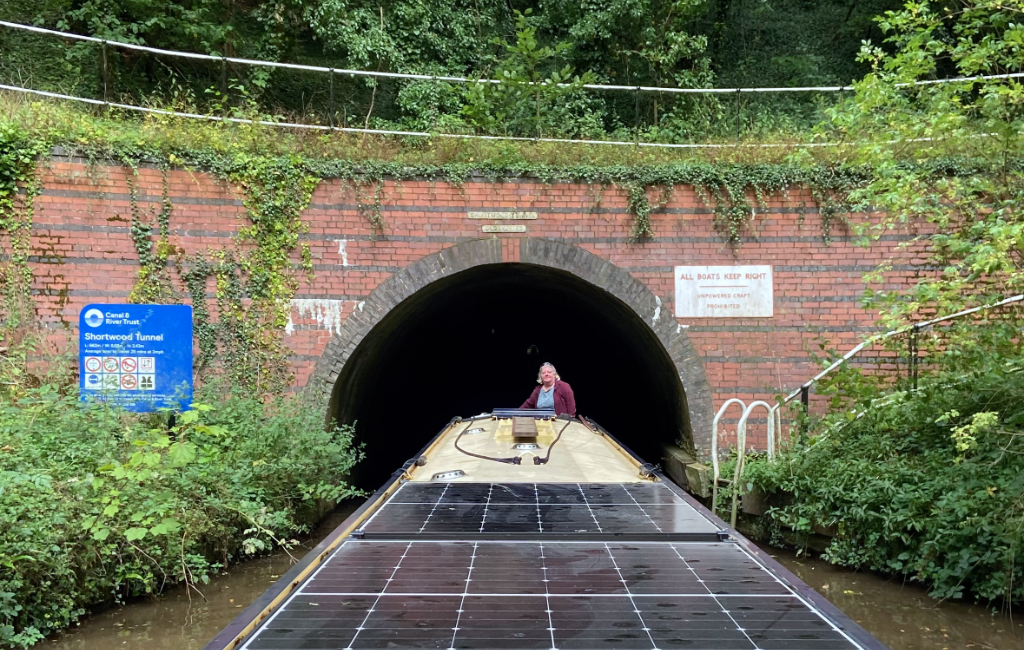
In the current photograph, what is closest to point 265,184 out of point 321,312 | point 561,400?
point 321,312

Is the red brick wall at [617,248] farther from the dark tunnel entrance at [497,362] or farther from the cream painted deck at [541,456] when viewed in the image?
the cream painted deck at [541,456]

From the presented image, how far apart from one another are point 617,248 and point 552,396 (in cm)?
188

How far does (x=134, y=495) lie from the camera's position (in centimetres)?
548

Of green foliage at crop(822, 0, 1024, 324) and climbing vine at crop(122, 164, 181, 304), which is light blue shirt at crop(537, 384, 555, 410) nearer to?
green foliage at crop(822, 0, 1024, 324)

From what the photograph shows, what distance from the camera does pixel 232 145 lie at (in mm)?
8227

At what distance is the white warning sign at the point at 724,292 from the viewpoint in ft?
27.8

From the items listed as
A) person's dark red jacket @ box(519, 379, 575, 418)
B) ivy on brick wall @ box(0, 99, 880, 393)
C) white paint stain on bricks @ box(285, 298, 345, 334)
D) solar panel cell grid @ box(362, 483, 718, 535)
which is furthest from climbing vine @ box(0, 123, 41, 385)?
person's dark red jacket @ box(519, 379, 575, 418)

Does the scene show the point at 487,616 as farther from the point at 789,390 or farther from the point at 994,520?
the point at 789,390

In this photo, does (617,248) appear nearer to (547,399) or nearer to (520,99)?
(547,399)

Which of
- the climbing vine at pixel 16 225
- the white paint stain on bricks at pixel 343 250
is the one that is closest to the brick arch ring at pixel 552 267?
the white paint stain on bricks at pixel 343 250

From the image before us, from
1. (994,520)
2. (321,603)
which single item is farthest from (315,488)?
(994,520)

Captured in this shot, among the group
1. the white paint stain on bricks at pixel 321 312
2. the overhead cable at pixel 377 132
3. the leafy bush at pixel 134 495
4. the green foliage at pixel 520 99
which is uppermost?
the green foliage at pixel 520 99

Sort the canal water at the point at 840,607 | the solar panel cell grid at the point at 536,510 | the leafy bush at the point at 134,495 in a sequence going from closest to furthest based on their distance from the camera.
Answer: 1. the solar panel cell grid at the point at 536,510
2. the leafy bush at the point at 134,495
3. the canal water at the point at 840,607

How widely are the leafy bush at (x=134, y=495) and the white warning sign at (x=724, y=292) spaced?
4.25m
